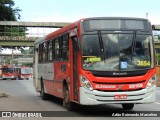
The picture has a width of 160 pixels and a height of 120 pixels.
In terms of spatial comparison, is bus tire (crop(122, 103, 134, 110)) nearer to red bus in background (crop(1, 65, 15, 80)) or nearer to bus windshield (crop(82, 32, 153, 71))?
bus windshield (crop(82, 32, 153, 71))

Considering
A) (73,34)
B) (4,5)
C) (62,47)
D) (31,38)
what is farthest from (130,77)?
(4,5)

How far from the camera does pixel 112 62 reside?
1258 cm

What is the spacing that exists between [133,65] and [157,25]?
61385 millimetres

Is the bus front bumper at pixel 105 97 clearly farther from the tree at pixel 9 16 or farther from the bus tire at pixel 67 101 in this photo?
the tree at pixel 9 16

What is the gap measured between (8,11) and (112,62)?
60907 millimetres

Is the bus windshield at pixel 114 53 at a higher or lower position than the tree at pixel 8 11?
lower

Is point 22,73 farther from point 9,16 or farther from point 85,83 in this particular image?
point 85,83

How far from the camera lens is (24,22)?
72.8 meters

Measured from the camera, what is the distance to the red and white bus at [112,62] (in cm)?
1245

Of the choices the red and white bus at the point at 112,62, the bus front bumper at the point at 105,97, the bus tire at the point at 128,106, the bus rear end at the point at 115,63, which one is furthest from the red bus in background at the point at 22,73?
the bus front bumper at the point at 105,97

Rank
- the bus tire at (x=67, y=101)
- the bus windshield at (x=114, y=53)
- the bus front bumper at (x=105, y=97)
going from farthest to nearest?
the bus tire at (x=67, y=101) < the bus windshield at (x=114, y=53) < the bus front bumper at (x=105, y=97)

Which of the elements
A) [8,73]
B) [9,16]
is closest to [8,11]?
[9,16]

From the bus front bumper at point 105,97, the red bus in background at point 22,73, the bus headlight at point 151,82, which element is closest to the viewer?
the bus front bumper at point 105,97

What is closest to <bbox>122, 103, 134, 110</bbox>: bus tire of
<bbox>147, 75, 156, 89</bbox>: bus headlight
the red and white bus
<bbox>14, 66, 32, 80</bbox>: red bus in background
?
the red and white bus
